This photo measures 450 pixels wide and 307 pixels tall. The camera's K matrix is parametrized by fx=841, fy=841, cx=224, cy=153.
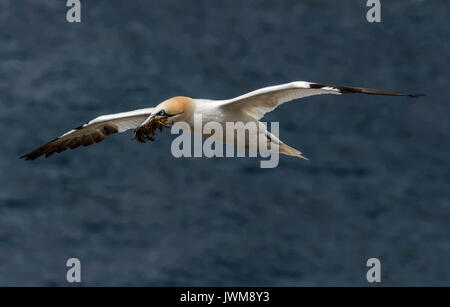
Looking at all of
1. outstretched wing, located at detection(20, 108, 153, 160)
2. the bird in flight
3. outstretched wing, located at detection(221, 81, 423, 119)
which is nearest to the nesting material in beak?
the bird in flight

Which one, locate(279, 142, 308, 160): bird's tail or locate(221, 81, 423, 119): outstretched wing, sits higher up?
locate(221, 81, 423, 119): outstretched wing

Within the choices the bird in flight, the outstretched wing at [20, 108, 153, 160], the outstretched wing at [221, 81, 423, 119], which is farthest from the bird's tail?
the outstretched wing at [20, 108, 153, 160]

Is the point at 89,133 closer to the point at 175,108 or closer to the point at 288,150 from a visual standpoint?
the point at 175,108

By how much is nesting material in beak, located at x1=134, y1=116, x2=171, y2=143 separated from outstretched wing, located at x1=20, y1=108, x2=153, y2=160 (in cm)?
204

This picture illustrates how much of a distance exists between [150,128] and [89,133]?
3073 mm

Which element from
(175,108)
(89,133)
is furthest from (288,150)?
(89,133)

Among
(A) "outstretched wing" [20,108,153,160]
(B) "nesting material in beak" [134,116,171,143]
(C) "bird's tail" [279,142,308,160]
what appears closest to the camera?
(B) "nesting material in beak" [134,116,171,143]

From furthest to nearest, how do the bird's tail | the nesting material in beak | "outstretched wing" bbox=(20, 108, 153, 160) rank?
"outstretched wing" bbox=(20, 108, 153, 160), the bird's tail, the nesting material in beak

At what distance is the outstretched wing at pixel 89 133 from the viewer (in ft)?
48.8

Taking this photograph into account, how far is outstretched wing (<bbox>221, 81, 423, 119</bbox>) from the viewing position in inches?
494

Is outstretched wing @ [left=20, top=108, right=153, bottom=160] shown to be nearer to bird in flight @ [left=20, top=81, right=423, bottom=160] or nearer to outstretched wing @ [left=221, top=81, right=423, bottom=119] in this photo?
bird in flight @ [left=20, top=81, right=423, bottom=160]

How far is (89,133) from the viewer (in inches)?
604

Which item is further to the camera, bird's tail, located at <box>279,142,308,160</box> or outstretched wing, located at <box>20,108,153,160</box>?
outstretched wing, located at <box>20,108,153,160</box>

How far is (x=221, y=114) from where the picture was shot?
1321 cm
